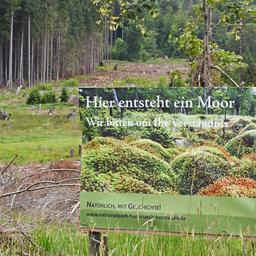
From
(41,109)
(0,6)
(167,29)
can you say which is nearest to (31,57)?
(0,6)

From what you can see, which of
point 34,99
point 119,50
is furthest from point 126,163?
point 119,50

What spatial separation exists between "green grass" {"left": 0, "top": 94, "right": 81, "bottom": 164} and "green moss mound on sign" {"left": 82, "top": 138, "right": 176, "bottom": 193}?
1311cm

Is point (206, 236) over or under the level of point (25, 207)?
over

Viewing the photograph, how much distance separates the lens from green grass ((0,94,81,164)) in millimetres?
19547

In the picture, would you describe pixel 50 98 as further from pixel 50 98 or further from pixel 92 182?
pixel 92 182

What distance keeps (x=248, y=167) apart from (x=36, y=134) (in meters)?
21.2

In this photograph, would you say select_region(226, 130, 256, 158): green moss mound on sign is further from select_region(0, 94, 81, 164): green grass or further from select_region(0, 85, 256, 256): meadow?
select_region(0, 94, 81, 164): green grass

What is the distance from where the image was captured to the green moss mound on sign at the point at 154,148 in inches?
164

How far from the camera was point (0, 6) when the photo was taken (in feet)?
155

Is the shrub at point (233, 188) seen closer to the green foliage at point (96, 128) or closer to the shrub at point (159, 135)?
the shrub at point (159, 135)

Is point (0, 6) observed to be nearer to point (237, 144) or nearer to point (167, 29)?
point (237, 144)

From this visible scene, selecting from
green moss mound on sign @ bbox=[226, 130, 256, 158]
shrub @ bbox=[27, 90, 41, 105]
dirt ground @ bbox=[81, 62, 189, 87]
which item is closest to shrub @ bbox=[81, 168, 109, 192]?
green moss mound on sign @ bbox=[226, 130, 256, 158]

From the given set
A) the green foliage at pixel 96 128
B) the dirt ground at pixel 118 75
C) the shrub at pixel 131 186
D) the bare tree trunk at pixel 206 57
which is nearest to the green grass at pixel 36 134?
the bare tree trunk at pixel 206 57

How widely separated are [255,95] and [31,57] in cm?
5234
